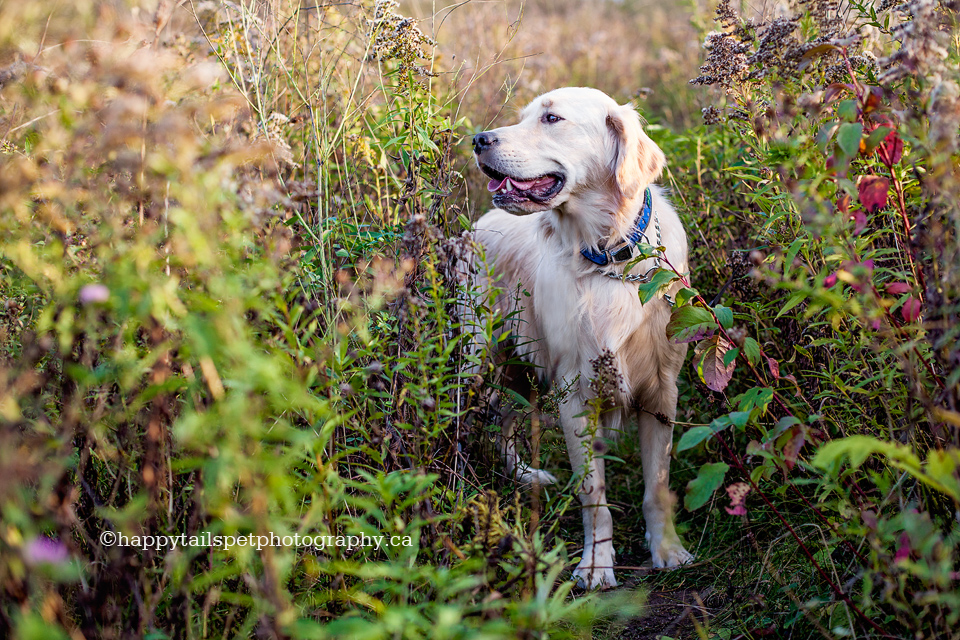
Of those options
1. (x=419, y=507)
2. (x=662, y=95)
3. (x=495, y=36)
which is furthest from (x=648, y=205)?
(x=662, y=95)

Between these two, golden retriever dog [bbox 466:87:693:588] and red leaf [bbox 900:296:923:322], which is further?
golden retriever dog [bbox 466:87:693:588]

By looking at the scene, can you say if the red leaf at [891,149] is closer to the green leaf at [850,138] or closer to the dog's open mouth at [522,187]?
the green leaf at [850,138]

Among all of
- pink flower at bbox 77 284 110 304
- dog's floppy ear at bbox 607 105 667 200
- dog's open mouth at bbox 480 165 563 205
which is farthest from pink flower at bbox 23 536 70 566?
dog's floppy ear at bbox 607 105 667 200

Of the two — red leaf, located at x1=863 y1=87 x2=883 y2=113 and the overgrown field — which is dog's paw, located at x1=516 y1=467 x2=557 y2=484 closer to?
the overgrown field

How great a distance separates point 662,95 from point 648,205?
403cm

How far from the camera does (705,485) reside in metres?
1.55

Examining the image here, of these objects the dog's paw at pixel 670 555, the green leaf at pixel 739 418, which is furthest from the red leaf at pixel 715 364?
the dog's paw at pixel 670 555

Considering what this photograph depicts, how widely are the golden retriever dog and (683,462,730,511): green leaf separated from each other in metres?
0.97

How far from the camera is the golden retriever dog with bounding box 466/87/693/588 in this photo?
260 centimetres

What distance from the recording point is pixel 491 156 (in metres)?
2.58

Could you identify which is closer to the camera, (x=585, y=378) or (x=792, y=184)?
(x=792, y=184)

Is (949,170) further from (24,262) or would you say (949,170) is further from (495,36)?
(495,36)

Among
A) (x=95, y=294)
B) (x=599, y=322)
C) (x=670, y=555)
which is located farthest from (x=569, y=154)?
(x=95, y=294)

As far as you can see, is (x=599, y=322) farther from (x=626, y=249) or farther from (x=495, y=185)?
(x=495, y=185)
